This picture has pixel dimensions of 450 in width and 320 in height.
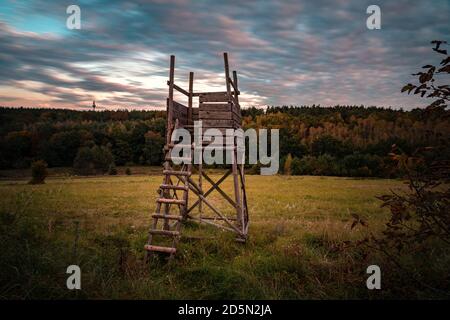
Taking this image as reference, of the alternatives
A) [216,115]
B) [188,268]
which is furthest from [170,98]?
[188,268]

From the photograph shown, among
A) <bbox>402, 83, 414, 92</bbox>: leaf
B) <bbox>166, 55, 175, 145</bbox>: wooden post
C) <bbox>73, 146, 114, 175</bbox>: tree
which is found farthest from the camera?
<bbox>73, 146, 114, 175</bbox>: tree

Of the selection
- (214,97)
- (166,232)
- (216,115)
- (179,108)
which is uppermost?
(214,97)

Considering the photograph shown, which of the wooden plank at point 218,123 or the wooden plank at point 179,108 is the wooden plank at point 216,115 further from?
the wooden plank at point 179,108

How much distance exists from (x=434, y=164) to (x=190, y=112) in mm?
8318

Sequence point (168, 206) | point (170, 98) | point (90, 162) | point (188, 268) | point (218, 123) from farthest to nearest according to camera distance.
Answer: point (90, 162) → point (218, 123) → point (170, 98) → point (168, 206) → point (188, 268)

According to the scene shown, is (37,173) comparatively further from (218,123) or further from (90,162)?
(218,123)

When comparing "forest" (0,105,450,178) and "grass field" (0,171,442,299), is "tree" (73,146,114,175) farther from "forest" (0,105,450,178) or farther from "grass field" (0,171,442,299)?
"grass field" (0,171,442,299)

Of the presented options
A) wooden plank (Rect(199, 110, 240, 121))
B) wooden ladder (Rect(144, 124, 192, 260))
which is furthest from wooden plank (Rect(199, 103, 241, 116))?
wooden ladder (Rect(144, 124, 192, 260))

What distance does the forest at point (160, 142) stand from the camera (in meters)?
69.8

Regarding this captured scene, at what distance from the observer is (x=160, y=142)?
95875mm

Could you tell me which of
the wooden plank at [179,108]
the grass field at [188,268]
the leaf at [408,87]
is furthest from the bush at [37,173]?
the leaf at [408,87]

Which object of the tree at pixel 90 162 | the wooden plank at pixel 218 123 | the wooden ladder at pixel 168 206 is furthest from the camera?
the tree at pixel 90 162

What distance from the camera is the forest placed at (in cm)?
6981

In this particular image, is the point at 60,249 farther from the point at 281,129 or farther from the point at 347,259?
the point at 281,129
